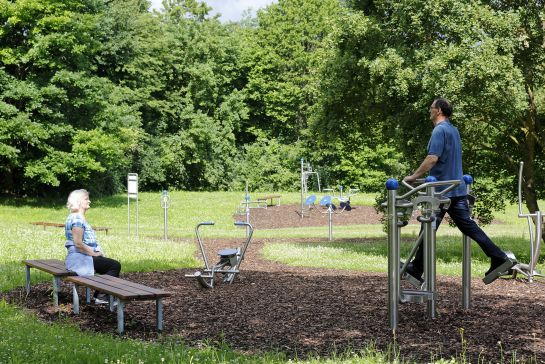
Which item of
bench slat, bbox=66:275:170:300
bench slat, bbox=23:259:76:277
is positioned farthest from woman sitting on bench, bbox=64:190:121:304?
bench slat, bbox=66:275:170:300

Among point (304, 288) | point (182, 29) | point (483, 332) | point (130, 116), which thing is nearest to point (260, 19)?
point (182, 29)

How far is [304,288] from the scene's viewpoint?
10.2 metres

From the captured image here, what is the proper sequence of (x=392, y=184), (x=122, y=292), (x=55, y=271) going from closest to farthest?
(x=392, y=184) < (x=122, y=292) < (x=55, y=271)

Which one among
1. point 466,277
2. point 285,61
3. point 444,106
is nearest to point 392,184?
point 444,106

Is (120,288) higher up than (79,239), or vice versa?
(79,239)

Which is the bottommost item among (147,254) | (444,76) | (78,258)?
(147,254)

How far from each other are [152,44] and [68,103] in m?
16.0

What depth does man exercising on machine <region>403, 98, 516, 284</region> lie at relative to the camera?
7.31 metres

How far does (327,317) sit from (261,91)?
163 feet

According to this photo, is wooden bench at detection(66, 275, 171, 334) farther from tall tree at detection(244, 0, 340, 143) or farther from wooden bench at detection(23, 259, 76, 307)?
tall tree at detection(244, 0, 340, 143)

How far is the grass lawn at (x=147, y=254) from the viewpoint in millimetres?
5590

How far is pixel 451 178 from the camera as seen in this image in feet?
24.3

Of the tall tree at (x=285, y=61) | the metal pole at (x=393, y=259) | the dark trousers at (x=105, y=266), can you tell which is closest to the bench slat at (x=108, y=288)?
the dark trousers at (x=105, y=266)

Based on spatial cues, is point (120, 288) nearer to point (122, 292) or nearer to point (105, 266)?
point (122, 292)
